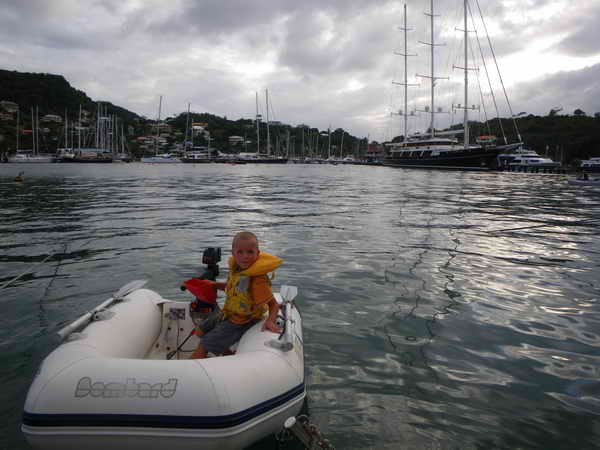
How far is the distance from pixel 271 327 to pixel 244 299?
15.9 inches

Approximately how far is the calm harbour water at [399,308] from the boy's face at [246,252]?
1.53 metres

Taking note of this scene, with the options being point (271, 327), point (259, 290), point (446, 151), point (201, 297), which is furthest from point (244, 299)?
point (446, 151)

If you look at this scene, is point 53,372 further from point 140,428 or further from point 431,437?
point 431,437

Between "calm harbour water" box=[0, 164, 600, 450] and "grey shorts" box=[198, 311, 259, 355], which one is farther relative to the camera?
"grey shorts" box=[198, 311, 259, 355]

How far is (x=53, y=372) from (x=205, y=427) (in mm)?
1168

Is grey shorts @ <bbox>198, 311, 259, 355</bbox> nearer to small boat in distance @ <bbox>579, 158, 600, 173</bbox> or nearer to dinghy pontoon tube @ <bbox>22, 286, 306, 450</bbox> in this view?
dinghy pontoon tube @ <bbox>22, 286, 306, 450</bbox>

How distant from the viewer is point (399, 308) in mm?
6988

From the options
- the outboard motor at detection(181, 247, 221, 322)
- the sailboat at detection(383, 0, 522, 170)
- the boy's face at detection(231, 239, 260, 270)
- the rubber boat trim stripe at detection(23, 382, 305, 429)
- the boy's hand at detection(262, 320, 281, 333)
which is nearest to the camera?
the rubber boat trim stripe at detection(23, 382, 305, 429)

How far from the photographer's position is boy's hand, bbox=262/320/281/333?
411 centimetres

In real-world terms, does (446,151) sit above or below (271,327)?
above

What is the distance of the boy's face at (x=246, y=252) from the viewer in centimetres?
421

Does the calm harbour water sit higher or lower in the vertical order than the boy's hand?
lower

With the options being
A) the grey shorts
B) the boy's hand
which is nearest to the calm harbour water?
the boy's hand

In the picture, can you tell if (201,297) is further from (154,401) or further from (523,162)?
(523,162)
